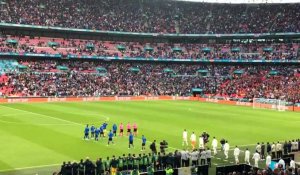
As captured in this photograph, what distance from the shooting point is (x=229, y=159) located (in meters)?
28.8

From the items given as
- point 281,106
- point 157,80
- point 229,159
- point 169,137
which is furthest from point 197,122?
point 157,80

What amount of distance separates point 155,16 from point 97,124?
6599 cm

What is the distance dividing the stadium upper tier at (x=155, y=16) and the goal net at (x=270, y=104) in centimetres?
2854

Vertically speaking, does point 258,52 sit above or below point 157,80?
above

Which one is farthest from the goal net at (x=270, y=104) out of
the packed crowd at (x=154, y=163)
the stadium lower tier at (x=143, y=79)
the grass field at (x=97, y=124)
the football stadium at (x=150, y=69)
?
the packed crowd at (x=154, y=163)

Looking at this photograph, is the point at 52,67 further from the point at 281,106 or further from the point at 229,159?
the point at 229,159

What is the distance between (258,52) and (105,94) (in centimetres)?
3701

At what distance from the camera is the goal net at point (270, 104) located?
63.3 meters

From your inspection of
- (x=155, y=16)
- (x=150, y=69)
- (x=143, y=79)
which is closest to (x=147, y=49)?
(x=150, y=69)

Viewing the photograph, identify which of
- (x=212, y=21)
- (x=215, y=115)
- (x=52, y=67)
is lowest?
(x=215, y=115)

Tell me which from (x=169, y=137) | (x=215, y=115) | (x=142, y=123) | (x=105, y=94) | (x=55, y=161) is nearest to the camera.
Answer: (x=55, y=161)

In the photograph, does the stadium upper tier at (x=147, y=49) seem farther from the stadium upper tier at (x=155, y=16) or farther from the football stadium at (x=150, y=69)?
the stadium upper tier at (x=155, y=16)

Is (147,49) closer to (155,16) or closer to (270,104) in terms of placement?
(155,16)

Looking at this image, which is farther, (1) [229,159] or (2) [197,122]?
(2) [197,122]
